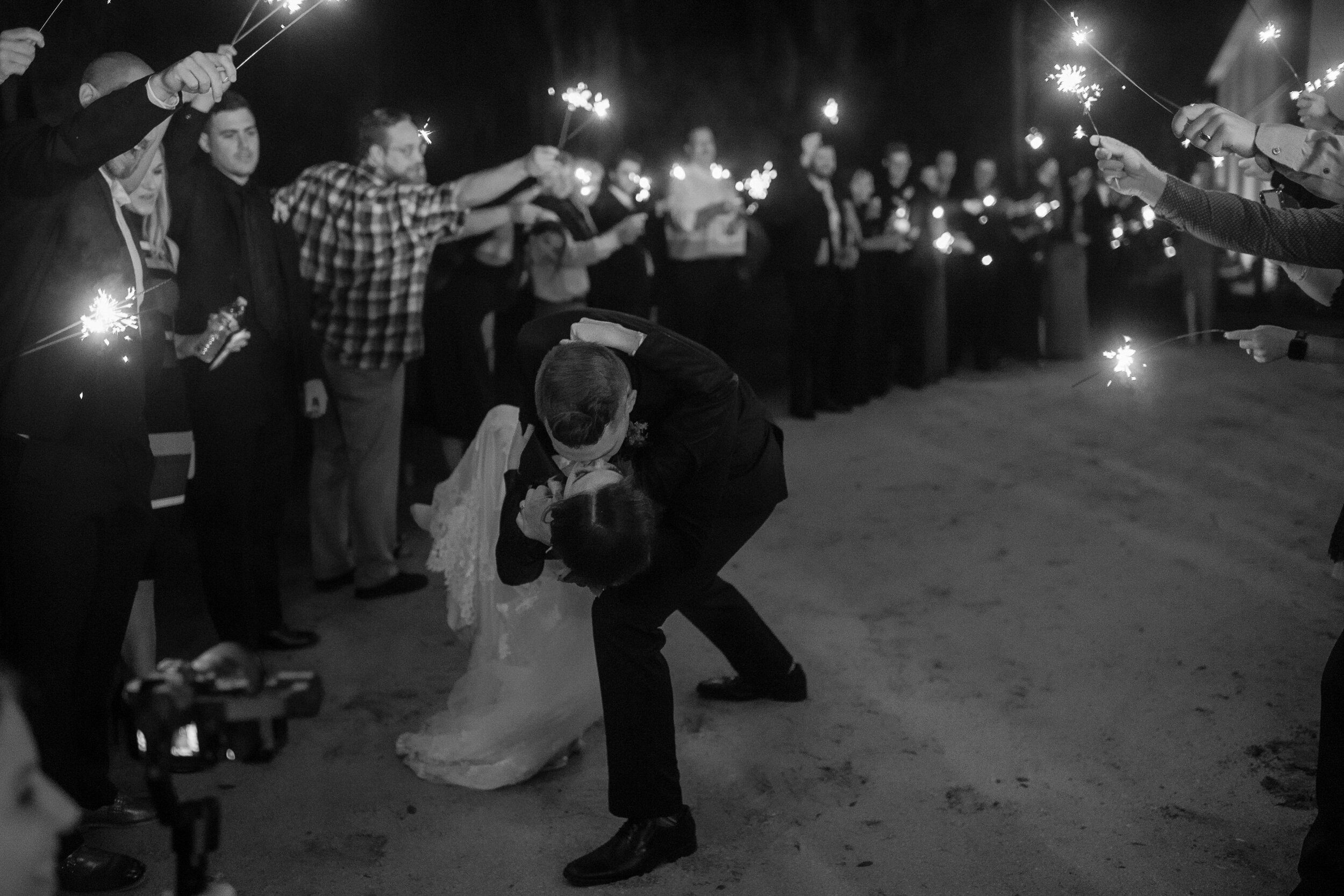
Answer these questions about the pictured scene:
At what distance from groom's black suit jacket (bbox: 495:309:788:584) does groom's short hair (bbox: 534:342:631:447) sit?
0.16 metres

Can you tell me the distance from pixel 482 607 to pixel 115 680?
0.97 metres

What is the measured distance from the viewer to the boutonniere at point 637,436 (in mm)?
2754

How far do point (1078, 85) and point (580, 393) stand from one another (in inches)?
58.0

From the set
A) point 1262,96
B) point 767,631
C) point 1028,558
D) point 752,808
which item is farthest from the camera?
point 1262,96

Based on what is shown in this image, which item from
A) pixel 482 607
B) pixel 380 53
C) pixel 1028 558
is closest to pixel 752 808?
pixel 482 607

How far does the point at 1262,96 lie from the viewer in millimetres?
13742

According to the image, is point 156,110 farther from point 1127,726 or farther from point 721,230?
point 721,230

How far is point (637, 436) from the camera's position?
2.75 metres

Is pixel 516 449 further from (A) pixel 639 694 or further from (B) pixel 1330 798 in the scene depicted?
(B) pixel 1330 798

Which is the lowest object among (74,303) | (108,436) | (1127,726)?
(1127,726)

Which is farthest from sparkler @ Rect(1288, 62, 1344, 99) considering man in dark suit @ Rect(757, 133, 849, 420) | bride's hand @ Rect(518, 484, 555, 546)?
man in dark suit @ Rect(757, 133, 849, 420)

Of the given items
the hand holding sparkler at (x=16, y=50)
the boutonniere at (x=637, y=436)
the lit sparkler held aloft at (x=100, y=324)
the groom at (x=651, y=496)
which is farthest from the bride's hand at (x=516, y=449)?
the hand holding sparkler at (x=16, y=50)

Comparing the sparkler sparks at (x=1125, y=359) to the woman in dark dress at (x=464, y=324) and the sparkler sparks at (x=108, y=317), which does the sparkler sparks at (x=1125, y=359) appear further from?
the woman in dark dress at (x=464, y=324)

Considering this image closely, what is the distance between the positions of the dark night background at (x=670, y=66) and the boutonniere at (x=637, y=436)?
142cm
